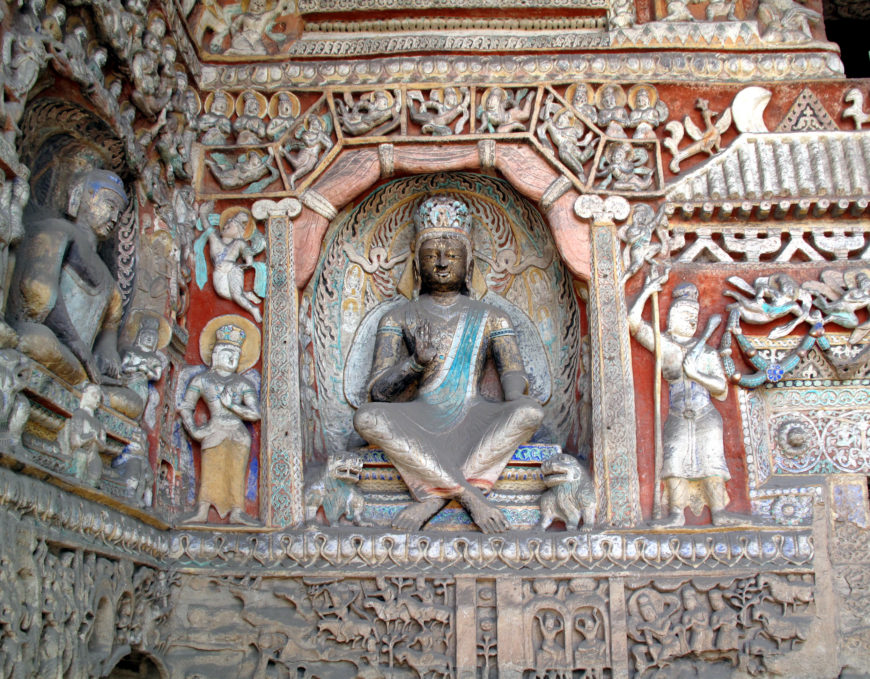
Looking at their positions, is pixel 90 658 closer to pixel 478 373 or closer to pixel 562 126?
pixel 478 373

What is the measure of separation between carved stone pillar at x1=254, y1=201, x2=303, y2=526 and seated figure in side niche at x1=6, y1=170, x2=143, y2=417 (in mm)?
1099

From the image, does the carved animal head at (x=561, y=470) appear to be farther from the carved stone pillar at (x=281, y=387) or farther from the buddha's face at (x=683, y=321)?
the carved stone pillar at (x=281, y=387)

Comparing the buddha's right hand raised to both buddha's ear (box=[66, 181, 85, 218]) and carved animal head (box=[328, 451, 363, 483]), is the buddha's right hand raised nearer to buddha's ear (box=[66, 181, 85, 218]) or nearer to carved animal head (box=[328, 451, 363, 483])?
carved animal head (box=[328, 451, 363, 483])

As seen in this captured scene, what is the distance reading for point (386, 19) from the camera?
8.49m

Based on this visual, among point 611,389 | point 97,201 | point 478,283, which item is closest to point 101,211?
point 97,201

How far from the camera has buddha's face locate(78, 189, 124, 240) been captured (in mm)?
6450

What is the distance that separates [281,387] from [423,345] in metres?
1.24

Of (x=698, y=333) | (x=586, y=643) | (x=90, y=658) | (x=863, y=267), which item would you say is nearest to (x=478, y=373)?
(x=698, y=333)

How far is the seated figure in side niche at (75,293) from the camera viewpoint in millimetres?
5695

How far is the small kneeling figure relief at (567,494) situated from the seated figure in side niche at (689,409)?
539 millimetres

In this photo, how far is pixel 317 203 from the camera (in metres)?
7.87

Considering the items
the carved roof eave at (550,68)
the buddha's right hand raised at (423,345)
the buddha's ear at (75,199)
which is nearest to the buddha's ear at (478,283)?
the buddha's right hand raised at (423,345)

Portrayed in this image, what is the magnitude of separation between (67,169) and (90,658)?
10.6 ft

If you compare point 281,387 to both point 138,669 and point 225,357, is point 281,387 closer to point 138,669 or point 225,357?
point 225,357
